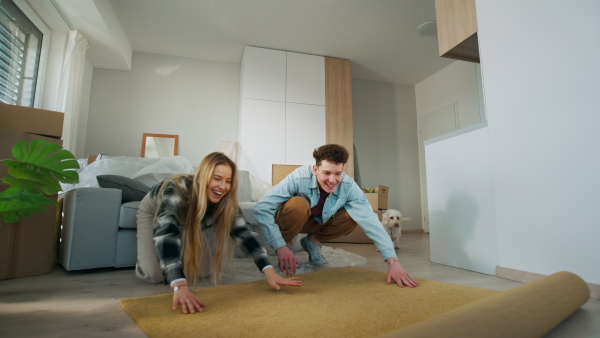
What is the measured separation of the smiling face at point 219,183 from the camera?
1363mm

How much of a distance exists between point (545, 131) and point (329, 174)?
3.48 feet

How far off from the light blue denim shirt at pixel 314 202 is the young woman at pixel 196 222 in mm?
166

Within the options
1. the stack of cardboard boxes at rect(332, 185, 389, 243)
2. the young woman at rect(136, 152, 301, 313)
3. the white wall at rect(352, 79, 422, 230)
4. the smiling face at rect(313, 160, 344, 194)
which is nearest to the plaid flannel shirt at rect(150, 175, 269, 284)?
the young woman at rect(136, 152, 301, 313)

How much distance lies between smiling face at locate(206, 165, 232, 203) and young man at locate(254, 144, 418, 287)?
0.32 m

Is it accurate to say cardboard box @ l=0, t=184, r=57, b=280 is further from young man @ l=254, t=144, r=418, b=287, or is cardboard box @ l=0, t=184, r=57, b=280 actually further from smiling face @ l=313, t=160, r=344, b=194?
smiling face @ l=313, t=160, r=344, b=194

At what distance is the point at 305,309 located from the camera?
1.08 meters

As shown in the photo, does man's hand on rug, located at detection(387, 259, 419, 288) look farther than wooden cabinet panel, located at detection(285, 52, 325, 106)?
No

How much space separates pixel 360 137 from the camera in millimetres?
5395

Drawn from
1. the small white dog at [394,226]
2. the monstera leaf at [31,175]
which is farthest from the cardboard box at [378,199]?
the monstera leaf at [31,175]

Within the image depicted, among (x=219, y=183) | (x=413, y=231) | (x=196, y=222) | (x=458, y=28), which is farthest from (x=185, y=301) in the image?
(x=413, y=231)

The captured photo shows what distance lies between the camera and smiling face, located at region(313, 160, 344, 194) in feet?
5.38

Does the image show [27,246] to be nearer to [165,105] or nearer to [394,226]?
[394,226]

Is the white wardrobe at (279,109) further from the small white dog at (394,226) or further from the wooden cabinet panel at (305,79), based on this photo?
the small white dog at (394,226)

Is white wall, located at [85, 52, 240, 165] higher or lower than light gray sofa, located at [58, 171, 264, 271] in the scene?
higher
